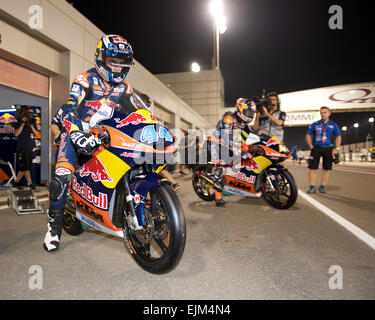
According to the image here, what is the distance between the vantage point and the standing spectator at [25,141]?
7117 millimetres

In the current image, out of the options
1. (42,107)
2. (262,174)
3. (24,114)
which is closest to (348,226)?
(262,174)

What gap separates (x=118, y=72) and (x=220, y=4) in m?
24.2

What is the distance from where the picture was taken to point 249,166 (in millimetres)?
4922

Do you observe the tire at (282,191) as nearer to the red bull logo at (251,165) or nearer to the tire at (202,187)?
the red bull logo at (251,165)

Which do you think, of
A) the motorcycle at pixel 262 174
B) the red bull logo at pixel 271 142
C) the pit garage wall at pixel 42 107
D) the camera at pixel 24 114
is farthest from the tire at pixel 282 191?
the pit garage wall at pixel 42 107

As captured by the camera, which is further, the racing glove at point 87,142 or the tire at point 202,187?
the tire at point 202,187

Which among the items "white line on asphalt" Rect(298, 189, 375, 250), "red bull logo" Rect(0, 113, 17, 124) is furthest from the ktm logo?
"red bull logo" Rect(0, 113, 17, 124)

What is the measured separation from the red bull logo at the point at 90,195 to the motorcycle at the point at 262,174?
2.89 metres

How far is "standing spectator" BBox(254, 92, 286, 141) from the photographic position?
19.4ft

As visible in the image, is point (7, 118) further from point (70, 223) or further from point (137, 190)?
point (137, 190)

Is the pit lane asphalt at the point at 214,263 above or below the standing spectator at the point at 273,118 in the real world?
below
